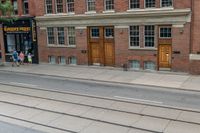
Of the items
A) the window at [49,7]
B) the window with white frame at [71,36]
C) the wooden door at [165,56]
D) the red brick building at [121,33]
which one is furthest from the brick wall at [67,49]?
the wooden door at [165,56]

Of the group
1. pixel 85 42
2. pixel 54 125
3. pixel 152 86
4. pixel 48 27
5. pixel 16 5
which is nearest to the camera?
pixel 54 125

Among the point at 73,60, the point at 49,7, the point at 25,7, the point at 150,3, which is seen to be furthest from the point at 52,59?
the point at 150,3

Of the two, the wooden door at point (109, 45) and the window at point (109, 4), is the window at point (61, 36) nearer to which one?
the wooden door at point (109, 45)

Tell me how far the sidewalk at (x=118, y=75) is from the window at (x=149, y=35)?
2.50 metres

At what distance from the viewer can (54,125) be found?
1278 centimetres

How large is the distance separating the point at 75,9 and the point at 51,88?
1081 centimetres

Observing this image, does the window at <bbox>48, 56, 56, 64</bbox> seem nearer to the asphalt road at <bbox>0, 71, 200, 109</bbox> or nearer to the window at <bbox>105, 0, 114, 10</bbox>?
the asphalt road at <bbox>0, 71, 200, 109</bbox>

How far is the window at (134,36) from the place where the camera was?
2498 cm

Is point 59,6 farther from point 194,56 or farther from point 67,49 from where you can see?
point 194,56

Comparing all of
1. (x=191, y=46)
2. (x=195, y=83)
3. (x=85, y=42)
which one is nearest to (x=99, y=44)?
(x=85, y=42)

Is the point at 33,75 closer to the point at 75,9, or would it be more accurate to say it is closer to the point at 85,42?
the point at 85,42

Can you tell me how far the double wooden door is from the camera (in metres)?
26.7

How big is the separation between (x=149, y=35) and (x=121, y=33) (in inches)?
103

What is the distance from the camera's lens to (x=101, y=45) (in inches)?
1067
